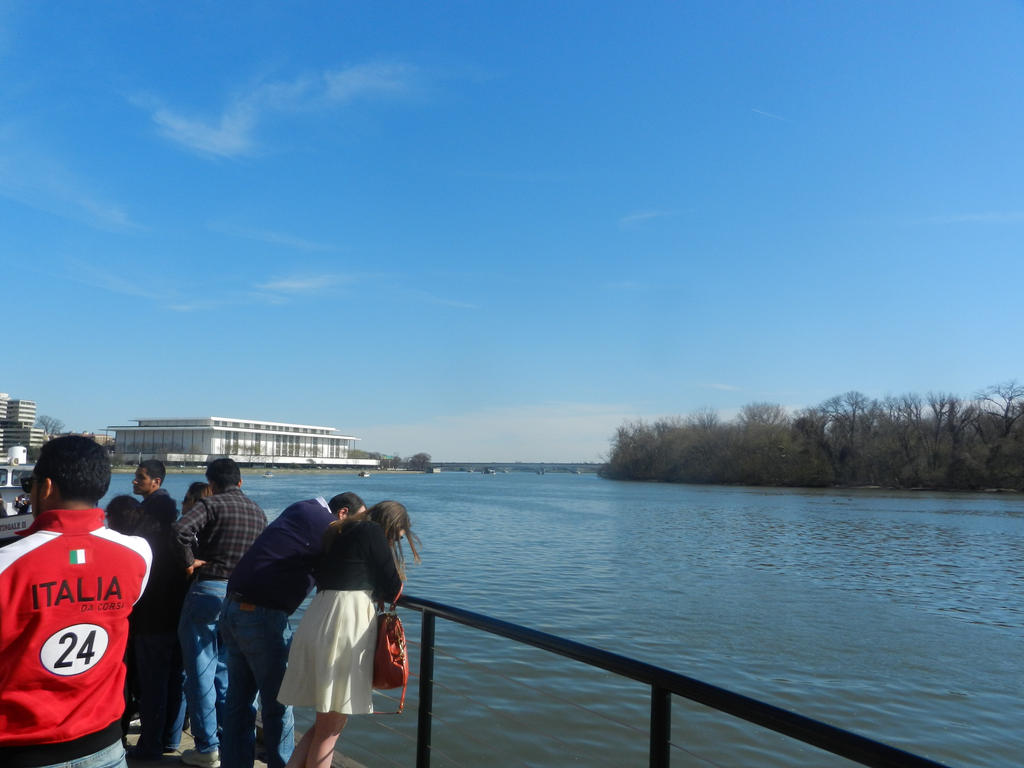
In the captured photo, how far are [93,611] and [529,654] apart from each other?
1175 cm

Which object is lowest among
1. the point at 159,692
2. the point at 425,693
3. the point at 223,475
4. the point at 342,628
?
the point at 159,692

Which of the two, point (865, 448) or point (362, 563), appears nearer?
point (362, 563)

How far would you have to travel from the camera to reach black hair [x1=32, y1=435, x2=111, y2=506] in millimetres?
2482

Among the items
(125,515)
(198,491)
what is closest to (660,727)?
(198,491)

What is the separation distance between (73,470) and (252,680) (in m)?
2.34

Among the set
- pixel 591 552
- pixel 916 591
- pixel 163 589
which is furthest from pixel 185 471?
pixel 163 589

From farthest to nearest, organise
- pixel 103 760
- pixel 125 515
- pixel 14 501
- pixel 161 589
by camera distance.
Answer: pixel 14 501, pixel 125 515, pixel 161 589, pixel 103 760

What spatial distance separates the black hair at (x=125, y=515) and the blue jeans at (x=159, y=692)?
2.32 feet

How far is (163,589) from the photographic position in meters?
4.89

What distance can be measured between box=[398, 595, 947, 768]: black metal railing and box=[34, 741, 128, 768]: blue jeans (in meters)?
1.55

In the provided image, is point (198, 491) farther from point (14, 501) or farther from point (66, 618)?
point (14, 501)

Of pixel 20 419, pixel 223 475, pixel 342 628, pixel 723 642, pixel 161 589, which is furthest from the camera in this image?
pixel 20 419

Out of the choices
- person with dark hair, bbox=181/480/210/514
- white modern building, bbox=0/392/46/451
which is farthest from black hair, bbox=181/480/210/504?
white modern building, bbox=0/392/46/451

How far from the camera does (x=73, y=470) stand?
2.50m
